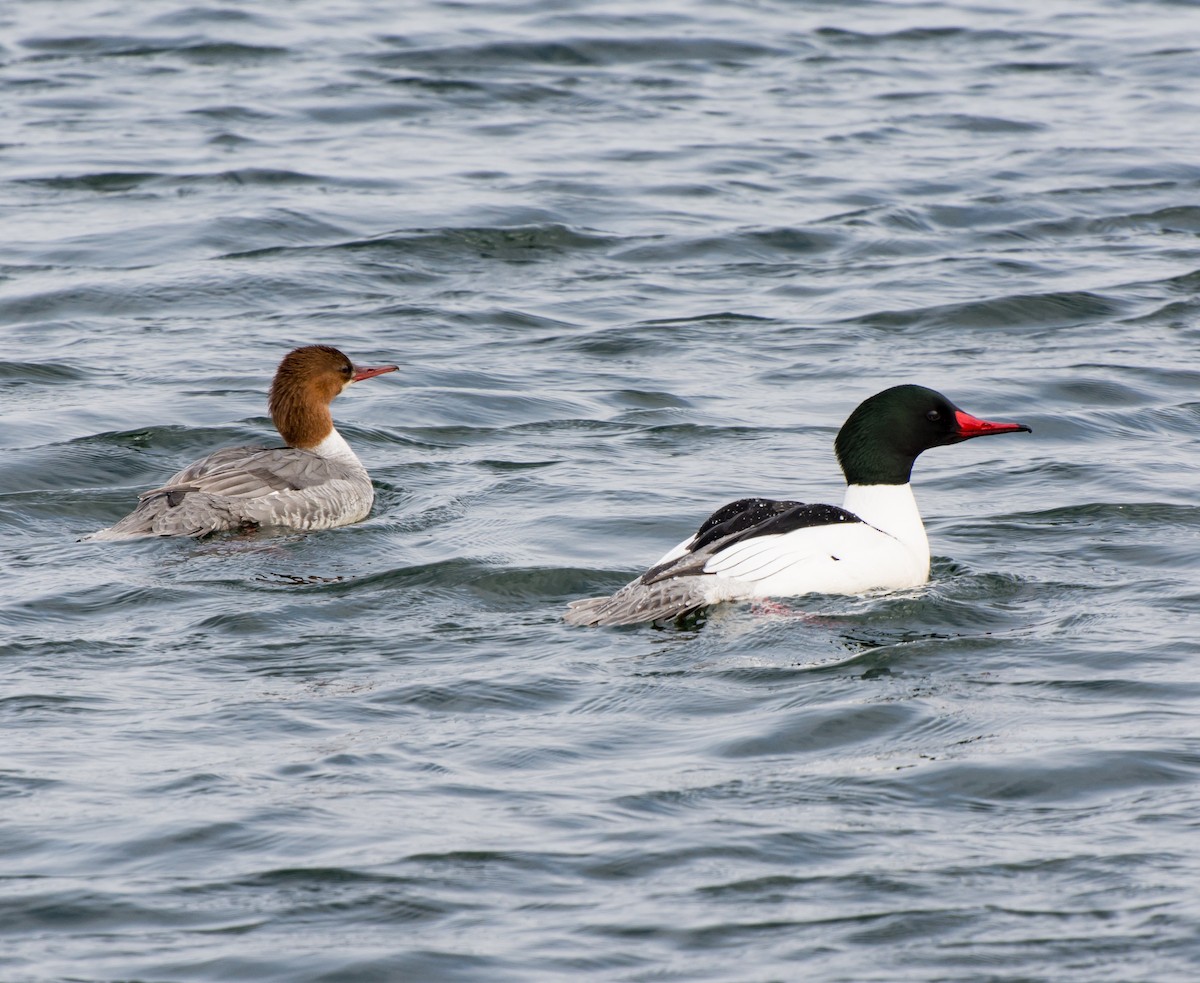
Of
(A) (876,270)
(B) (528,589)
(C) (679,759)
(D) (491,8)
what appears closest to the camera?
(C) (679,759)

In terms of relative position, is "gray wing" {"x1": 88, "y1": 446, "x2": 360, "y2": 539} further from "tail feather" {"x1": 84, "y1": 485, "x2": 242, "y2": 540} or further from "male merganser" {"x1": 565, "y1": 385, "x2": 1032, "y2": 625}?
"male merganser" {"x1": 565, "y1": 385, "x2": 1032, "y2": 625}

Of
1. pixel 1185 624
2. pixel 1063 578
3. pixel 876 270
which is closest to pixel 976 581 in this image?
pixel 1063 578

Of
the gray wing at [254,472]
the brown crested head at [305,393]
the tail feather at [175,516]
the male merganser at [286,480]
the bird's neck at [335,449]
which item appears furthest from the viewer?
the brown crested head at [305,393]

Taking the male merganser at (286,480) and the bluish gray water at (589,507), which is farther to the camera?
the male merganser at (286,480)

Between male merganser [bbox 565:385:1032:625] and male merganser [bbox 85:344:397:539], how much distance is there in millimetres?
2146

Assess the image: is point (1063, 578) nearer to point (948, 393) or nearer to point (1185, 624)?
point (1185, 624)

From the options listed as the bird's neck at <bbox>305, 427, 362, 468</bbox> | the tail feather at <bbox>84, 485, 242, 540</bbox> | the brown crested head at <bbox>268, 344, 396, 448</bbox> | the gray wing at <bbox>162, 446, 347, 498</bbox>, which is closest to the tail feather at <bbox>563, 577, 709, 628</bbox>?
the tail feather at <bbox>84, 485, 242, 540</bbox>

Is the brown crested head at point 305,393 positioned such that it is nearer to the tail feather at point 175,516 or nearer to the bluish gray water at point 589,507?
the bluish gray water at point 589,507

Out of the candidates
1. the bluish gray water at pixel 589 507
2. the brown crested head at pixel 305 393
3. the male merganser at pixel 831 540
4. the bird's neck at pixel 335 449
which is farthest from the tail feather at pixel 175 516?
the male merganser at pixel 831 540

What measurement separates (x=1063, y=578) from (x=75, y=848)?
4.85 meters

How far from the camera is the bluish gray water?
5941 millimetres

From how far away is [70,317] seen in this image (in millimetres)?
14617

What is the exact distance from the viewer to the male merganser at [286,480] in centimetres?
993

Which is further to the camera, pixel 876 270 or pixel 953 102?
pixel 953 102
